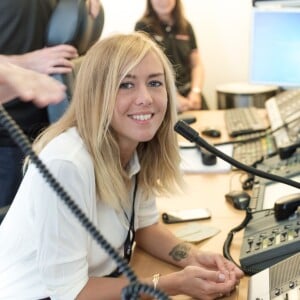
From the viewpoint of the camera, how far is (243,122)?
229 centimetres

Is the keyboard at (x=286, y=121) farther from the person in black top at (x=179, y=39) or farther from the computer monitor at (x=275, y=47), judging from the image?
the person in black top at (x=179, y=39)

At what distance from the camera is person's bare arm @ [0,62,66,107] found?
62cm

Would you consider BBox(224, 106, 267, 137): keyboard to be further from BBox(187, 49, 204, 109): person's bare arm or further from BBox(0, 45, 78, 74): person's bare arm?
BBox(0, 45, 78, 74): person's bare arm

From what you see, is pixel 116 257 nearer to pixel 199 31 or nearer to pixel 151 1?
pixel 151 1

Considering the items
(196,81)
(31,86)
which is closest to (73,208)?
(31,86)

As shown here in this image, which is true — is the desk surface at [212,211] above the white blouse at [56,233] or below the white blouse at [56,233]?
below

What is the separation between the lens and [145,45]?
4.09 feet

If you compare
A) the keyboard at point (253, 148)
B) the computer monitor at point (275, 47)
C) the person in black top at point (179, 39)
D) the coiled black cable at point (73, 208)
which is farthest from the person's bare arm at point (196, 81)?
the coiled black cable at point (73, 208)

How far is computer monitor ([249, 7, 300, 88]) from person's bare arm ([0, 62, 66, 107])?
1.63 metres

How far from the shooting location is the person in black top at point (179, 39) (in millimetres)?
3125

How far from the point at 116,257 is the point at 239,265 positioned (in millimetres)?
638

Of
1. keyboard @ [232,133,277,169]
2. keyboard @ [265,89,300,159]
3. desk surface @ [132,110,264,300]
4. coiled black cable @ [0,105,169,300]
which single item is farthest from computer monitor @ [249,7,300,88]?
coiled black cable @ [0,105,169,300]

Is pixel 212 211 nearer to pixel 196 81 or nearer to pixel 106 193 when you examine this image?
pixel 106 193

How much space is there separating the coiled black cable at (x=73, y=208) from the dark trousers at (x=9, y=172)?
3.91ft
